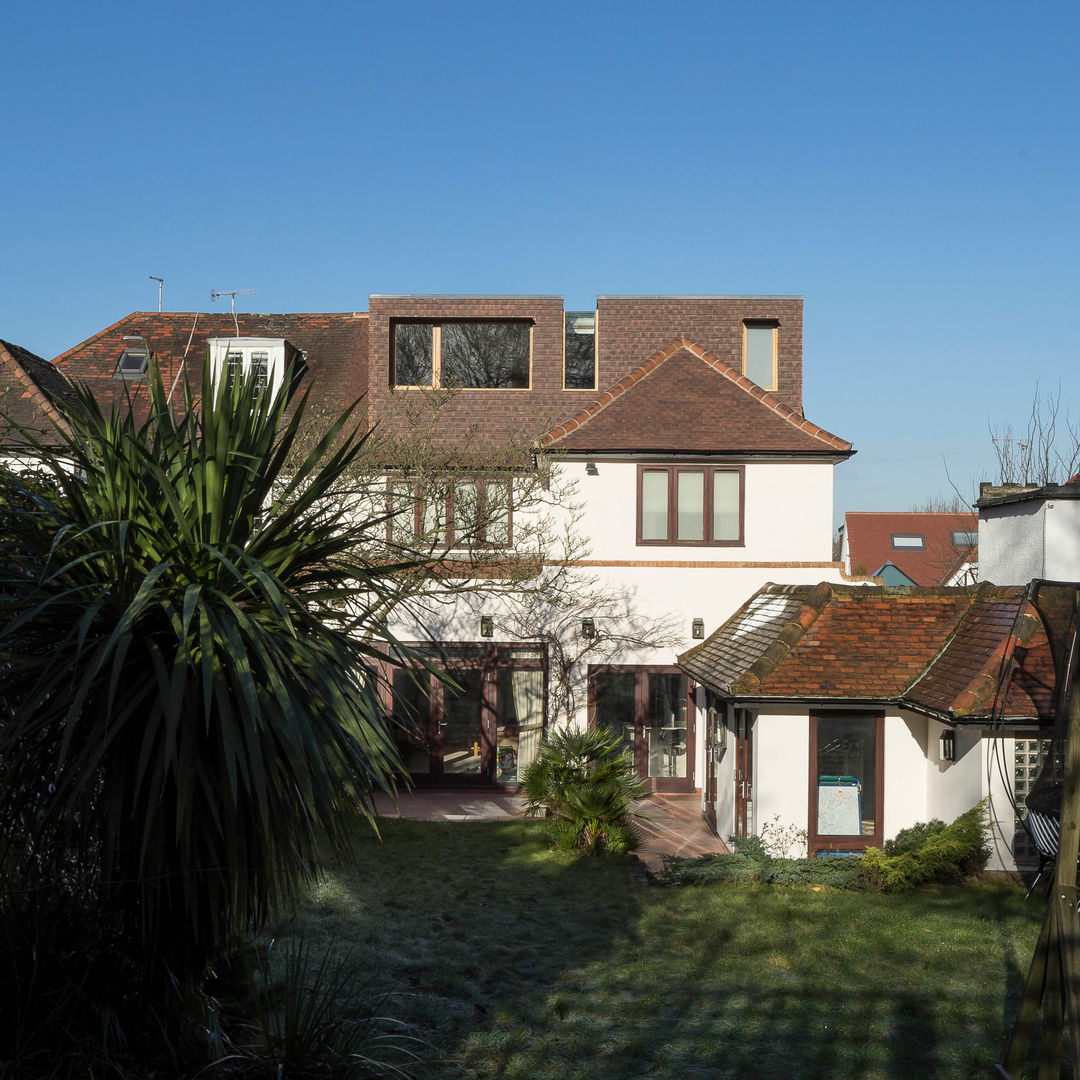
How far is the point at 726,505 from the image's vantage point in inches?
792

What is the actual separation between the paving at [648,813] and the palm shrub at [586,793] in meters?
0.55

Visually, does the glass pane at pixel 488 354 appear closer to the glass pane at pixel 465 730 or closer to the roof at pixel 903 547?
the glass pane at pixel 465 730

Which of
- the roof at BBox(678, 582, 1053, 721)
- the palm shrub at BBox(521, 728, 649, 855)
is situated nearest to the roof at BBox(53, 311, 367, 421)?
the palm shrub at BBox(521, 728, 649, 855)

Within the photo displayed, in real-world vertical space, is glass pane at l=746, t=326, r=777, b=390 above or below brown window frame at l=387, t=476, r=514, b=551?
above

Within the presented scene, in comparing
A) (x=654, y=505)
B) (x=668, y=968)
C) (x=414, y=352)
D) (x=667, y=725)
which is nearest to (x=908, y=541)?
(x=654, y=505)

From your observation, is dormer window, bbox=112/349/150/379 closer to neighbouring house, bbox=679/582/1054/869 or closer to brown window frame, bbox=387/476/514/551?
brown window frame, bbox=387/476/514/551

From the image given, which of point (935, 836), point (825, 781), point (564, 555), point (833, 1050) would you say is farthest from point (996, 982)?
point (564, 555)

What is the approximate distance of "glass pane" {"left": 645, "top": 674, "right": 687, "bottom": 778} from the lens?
20.0 m

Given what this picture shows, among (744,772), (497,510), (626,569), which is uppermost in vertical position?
(497,510)

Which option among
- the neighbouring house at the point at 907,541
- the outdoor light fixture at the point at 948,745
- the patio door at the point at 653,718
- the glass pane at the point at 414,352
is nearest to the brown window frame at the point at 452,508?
the patio door at the point at 653,718

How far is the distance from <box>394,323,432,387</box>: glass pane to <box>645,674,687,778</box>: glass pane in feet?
26.6

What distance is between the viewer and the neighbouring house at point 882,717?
13273mm

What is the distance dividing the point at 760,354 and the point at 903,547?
34011 mm

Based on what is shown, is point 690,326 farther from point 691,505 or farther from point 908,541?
point 908,541
